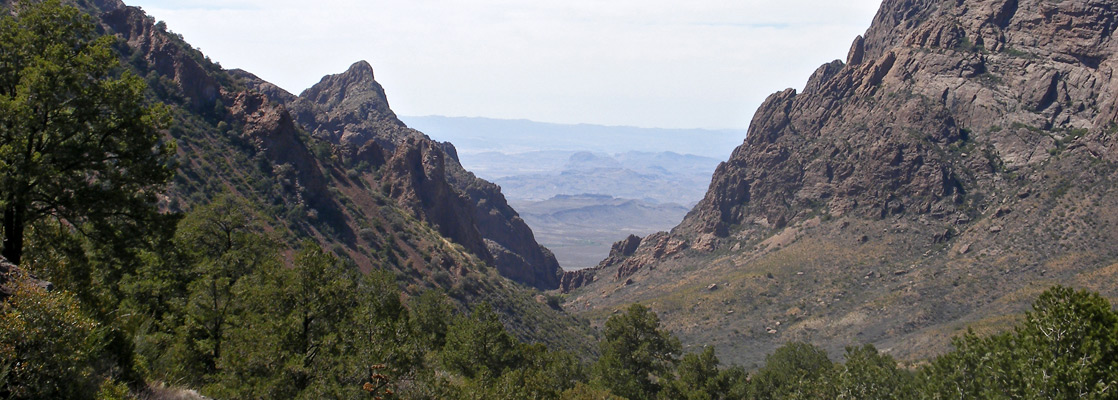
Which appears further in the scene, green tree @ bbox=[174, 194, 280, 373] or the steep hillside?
the steep hillside

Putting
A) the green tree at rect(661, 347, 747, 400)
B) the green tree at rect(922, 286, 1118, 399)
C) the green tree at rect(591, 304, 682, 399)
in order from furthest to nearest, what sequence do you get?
1. the green tree at rect(591, 304, 682, 399)
2. the green tree at rect(661, 347, 747, 400)
3. the green tree at rect(922, 286, 1118, 399)

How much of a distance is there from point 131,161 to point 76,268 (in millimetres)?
2943

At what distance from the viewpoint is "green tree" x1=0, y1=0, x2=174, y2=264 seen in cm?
1558

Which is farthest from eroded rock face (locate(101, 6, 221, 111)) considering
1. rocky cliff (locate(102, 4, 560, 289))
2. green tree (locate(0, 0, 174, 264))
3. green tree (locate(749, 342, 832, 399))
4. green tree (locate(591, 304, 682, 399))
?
green tree (locate(0, 0, 174, 264))

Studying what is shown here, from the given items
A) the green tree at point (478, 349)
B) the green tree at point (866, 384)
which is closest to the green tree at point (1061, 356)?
the green tree at point (866, 384)

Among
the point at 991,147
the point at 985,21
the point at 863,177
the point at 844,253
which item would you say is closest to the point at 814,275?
the point at 844,253

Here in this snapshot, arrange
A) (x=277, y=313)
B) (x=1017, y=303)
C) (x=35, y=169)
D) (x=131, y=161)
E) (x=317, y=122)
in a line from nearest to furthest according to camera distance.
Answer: (x=35, y=169) < (x=131, y=161) < (x=277, y=313) < (x=1017, y=303) < (x=317, y=122)

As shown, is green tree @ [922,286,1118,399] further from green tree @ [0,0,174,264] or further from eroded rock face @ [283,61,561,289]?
eroded rock face @ [283,61,561,289]

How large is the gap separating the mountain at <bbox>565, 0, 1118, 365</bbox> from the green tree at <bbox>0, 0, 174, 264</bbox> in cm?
6516

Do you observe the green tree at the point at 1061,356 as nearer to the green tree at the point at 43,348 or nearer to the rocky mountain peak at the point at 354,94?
the green tree at the point at 43,348

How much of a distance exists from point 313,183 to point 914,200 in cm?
8470

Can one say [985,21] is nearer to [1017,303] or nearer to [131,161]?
[1017,303]

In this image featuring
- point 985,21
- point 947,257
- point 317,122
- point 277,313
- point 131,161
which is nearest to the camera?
point 131,161

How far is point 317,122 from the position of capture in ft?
424
